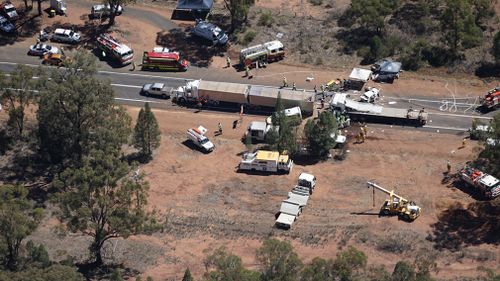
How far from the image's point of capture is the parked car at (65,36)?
4872 inches

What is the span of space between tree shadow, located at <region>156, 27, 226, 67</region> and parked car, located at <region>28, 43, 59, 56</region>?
15901 millimetres

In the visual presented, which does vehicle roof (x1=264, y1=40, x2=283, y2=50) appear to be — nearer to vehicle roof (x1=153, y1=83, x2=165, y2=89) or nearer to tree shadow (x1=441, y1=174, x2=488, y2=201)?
vehicle roof (x1=153, y1=83, x2=165, y2=89)

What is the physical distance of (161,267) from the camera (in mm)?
85812

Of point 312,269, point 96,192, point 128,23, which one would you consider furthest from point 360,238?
point 128,23

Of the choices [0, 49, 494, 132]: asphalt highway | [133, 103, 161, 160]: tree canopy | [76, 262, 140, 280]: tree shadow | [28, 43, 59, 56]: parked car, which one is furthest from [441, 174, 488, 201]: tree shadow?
[28, 43, 59, 56]: parked car

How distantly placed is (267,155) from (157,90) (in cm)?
2283

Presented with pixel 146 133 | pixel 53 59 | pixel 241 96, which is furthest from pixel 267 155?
pixel 53 59

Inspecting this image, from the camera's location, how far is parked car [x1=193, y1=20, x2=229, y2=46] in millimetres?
123500

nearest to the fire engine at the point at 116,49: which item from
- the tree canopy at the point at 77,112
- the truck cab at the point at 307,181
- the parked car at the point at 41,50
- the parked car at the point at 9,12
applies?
the parked car at the point at 41,50

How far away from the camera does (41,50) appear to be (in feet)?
395

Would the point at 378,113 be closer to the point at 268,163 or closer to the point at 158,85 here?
the point at 268,163

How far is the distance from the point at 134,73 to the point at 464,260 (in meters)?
56.8

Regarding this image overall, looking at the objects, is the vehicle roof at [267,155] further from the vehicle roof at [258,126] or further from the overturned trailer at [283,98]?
the overturned trailer at [283,98]

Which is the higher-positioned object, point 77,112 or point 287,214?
point 77,112
